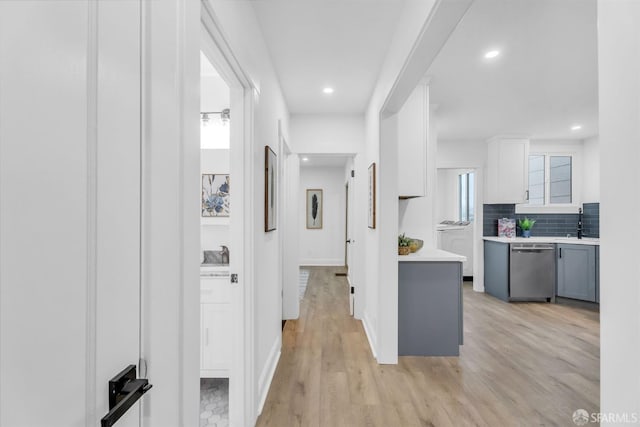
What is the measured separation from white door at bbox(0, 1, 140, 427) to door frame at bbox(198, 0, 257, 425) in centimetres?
106

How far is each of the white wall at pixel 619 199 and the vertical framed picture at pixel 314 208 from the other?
7.25 meters

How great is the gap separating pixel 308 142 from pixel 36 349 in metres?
3.69

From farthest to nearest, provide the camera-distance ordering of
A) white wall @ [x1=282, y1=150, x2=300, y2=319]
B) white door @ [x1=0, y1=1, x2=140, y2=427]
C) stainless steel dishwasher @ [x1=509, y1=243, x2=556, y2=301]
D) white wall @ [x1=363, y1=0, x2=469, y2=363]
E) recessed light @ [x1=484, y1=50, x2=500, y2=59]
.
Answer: stainless steel dishwasher @ [x1=509, y1=243, x2=556, y2=301] < white wall @ [x1=282, y1=150, x2=300, y2=319] < recessed light @ [x1=484, y1=50, x2=500, y2=59] < white wall @ [x1=363, y1=0, x2=469, y2=363] < white door @ [x1=0, y1=1, x2=140, y2=427]

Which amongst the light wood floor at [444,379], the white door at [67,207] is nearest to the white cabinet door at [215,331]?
the light wood floor at [444,379]

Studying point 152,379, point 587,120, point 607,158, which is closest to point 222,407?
point 152,379

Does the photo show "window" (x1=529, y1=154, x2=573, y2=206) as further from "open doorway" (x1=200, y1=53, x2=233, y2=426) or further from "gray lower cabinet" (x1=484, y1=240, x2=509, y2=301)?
"open doorway" (x1=200, y1=53, x2=233, y2=426)

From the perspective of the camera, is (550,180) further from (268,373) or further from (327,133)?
(268,373)

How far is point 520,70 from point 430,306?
93.0 inches

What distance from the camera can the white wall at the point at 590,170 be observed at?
512 centimetres

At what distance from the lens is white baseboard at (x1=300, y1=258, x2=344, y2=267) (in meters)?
7.79

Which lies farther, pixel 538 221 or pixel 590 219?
pixel 538 221

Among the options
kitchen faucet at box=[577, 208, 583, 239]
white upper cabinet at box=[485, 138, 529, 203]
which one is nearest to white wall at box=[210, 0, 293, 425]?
white upper cabinet at box=[485, 138, 529, 203]

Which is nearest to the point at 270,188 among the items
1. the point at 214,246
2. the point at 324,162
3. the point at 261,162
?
the point at 261,162

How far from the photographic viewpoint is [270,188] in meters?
2.41
